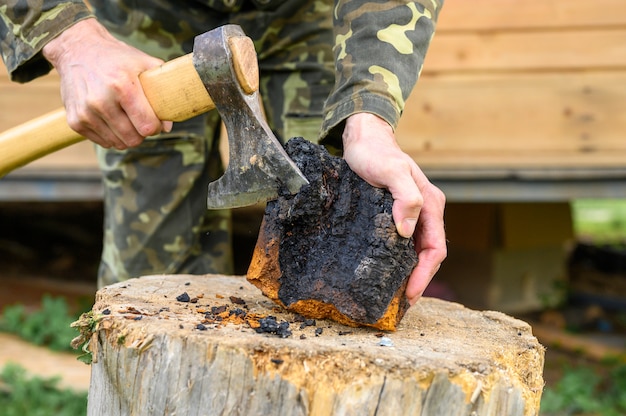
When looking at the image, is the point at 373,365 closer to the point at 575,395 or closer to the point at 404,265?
the point at 404,265

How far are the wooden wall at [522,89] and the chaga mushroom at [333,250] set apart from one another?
2.43 m

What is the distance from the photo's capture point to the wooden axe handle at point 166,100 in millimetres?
2004

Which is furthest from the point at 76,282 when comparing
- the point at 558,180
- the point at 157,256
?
the point at 558,180

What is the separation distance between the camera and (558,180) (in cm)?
435

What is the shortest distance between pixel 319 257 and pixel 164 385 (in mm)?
549

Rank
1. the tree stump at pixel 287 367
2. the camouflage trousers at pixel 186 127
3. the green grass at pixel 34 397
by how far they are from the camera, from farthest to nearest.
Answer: the green grass at pixel 34 397 → the camouflage trousers at pixel 186 127 → the tree stump at pixel 287 367

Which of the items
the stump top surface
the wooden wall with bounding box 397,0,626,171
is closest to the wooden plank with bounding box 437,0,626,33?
the wooden wall with bounding box 397,0,626,171

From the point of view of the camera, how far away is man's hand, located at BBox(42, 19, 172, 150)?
2076 millimetres

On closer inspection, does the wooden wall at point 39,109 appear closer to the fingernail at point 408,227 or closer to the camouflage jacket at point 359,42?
the camouflage jacket at point 359,42

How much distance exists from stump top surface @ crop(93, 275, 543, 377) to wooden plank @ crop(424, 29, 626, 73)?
2312 mm

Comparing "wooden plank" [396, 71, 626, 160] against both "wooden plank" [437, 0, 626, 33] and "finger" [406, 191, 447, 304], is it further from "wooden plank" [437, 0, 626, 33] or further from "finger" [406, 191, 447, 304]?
"finger" [406, 191, 447, 304]

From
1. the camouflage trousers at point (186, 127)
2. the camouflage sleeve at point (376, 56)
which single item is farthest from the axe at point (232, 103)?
the camouflage trousers at point (186, 127)

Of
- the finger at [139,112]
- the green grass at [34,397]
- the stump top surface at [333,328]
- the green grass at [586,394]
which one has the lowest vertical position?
the green grass at [34,397]

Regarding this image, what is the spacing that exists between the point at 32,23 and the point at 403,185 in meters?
1.23
